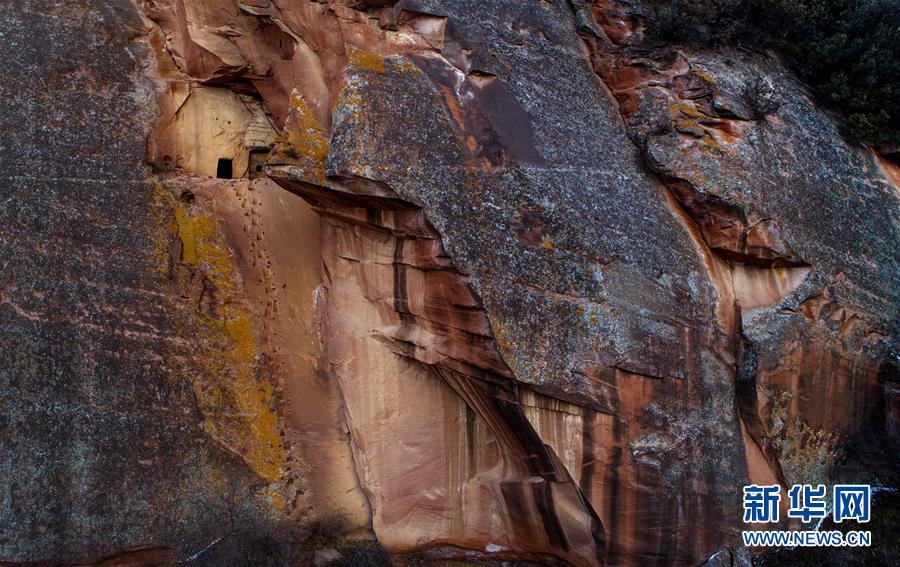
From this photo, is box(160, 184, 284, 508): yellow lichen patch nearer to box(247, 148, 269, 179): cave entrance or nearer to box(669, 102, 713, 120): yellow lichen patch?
box(247, 148, 269, 179): cave entrance

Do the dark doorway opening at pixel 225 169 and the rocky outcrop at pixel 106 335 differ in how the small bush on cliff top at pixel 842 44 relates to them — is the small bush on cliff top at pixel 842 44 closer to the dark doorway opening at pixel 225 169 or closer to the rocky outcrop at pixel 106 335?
the dark doorway opening at pixel 225 169

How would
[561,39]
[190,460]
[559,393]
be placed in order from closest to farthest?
[559,393] < [190,460] < [561,39]

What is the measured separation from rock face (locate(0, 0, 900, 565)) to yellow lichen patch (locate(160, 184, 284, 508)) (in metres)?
0.03

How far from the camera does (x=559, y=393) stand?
7.13 m

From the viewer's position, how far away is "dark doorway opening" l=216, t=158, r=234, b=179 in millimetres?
9531

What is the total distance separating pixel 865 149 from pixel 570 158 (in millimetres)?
4892

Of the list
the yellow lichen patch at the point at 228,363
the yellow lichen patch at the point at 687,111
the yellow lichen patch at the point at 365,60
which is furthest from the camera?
the yellow lichen patch at the point at 687,111

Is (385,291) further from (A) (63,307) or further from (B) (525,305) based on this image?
(A) (63,307)

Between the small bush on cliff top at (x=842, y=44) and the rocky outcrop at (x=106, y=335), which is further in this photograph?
the small bush on cliff top at (x=842, y=44)

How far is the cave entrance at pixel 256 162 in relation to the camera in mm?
9555

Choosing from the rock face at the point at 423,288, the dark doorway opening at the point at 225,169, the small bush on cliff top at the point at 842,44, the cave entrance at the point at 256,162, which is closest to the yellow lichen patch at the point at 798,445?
the rock face at the point at 423,288

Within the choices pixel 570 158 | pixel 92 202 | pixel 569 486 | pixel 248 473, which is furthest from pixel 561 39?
pixel 248 473

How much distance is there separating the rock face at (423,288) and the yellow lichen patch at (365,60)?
0.04 metres

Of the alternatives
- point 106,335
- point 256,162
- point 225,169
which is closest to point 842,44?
point 256,162
